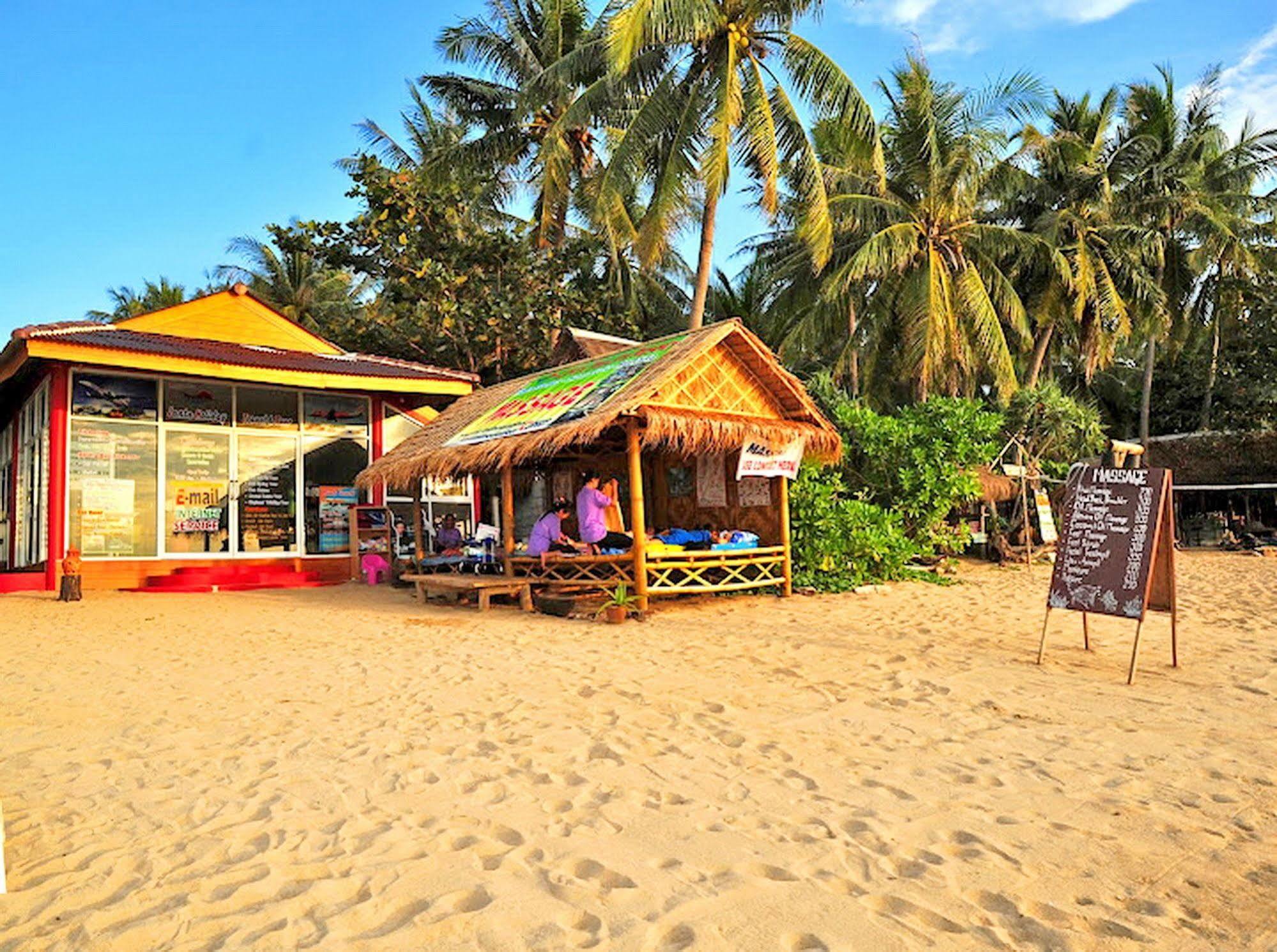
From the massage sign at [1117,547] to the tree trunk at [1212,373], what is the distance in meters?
22.0

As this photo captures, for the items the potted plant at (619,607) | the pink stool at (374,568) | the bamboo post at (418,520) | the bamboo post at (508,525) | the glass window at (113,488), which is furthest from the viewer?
the pink stool at (374,568)

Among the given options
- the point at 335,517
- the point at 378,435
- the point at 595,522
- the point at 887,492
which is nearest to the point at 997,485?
the point at 887,492

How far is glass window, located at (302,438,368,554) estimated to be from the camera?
13.0m

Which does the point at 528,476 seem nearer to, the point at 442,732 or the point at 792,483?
the point at 792,483

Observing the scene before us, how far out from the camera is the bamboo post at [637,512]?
902cm

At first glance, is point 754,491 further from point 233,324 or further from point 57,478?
point 233,324

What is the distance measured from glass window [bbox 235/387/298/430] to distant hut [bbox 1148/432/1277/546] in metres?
18.7

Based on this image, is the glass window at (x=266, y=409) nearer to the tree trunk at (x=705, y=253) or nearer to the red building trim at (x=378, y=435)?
the red building trim at (x=378, y=435)

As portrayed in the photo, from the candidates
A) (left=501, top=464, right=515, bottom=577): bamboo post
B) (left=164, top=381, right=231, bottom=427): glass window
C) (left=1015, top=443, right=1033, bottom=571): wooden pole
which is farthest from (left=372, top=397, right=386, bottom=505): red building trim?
(left=1015, top=443, right=1033, bottom=571): wooden pole

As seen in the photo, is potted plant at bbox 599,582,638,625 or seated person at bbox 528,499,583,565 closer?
potted plant at bbox 599,582,638,625

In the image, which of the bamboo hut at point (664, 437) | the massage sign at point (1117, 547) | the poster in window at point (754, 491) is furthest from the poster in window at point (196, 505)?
the massage sign at point (1117, 547)

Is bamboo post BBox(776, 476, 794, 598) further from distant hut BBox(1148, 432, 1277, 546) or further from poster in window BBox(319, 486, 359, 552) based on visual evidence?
distant hut BBox(1148, 432, 1277, 546)

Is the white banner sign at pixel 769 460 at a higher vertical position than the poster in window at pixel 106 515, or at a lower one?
higher

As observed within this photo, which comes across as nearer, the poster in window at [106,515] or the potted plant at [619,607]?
the potted plant at [619,607]
